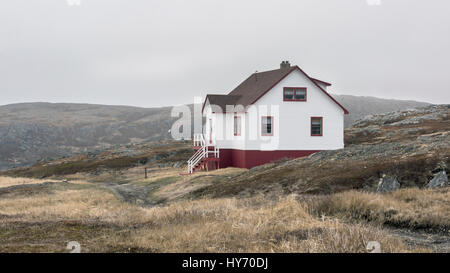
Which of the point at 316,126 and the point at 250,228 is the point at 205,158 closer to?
the point at 316,126

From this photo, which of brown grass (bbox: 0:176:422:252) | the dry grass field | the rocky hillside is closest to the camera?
brown grass (bbox: 0:176:422:252)

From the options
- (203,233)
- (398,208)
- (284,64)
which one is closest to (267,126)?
(284,64)

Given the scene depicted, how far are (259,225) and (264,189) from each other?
13123 millimetres

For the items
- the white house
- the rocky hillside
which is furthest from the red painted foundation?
the rocky hillside

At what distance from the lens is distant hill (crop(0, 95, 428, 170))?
418 feet

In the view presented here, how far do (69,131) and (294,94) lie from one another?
131 metres

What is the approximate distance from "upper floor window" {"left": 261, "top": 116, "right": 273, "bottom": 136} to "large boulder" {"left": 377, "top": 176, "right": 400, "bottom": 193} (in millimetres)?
17502

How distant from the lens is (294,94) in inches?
1544

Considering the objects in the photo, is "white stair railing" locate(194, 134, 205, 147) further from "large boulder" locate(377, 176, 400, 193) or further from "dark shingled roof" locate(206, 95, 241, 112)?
"large boulder" locate(377, 176, 400, 193)
